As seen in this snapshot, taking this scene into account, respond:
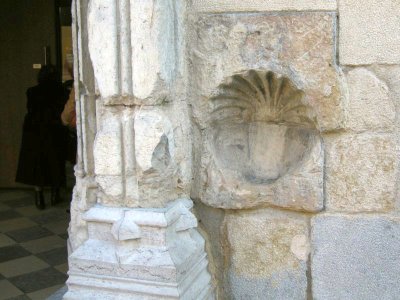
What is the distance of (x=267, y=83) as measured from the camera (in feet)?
6.92

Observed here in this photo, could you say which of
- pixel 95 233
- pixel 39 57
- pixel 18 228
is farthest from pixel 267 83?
pixel 39 57

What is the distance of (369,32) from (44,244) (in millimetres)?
3525

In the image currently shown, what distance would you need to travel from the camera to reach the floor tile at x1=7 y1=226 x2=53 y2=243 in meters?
5.00

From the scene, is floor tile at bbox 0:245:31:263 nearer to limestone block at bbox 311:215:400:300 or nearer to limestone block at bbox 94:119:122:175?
limestone block at bbox 94:119:122:175

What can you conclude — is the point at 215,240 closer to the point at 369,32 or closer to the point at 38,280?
the point at 369,32

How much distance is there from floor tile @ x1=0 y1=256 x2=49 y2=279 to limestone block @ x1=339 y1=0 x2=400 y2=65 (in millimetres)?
3040

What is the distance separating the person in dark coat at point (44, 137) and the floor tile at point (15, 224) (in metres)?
0.36

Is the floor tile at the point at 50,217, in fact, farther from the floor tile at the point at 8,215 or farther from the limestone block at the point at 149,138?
the limestone block at the point at 149,138

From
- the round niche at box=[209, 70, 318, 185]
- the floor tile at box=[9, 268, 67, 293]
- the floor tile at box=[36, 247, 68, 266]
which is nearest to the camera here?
the round niche at box=[209, 70, 318, 185]

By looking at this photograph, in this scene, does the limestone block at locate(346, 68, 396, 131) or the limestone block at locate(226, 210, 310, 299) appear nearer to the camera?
the limestone block at locate(346, 68, 396, 131)

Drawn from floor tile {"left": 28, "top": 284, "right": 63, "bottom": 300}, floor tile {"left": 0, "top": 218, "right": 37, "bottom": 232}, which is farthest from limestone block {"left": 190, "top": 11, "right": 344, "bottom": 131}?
floor tile {"left": 0, "top": 218, "right": 37, "bottom": 232}

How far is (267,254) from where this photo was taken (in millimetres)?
2186

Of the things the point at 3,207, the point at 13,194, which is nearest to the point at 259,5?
the point at 3,207

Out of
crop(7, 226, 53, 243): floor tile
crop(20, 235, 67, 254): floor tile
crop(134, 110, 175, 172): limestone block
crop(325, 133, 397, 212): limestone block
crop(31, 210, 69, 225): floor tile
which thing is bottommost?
crop(20, 235, 67, 254): floor tile
